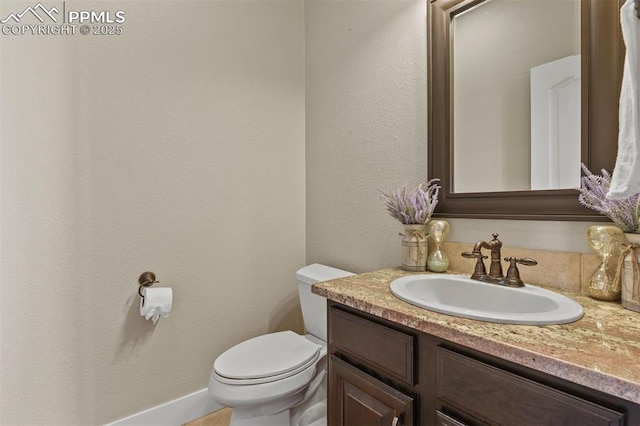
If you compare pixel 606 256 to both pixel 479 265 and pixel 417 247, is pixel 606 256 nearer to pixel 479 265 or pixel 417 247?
pixel 479 265

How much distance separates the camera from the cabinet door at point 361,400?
783 mm

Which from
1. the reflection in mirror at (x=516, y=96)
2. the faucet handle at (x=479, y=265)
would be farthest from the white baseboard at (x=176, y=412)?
the reflection in mirror at (x=516, y=96)

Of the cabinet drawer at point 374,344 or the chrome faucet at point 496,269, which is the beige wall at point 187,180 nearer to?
Answer: the chrome faucet at point 496,269

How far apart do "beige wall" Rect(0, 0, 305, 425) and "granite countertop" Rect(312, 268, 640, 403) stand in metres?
1.09

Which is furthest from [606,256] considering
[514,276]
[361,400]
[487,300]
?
[361,400]

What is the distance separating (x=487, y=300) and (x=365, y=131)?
0.98 meters

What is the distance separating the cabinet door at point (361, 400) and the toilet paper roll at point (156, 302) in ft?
2.84

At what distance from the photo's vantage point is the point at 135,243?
57.9 inches

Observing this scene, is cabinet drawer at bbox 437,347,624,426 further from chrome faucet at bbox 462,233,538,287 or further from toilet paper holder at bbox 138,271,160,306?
toilet paper holder at bbox 138,271,160,306

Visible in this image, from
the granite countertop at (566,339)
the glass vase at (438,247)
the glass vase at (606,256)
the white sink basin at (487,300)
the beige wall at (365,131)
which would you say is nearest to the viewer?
the granite countertop at (566,339)

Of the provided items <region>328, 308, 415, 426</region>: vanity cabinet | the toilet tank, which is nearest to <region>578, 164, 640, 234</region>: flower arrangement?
<region>328, 308, 415, 426</region>: vanity cabinet

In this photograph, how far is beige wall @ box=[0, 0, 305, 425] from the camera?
126cm

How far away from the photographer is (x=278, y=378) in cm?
126

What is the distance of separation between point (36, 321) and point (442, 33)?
2049 mm
